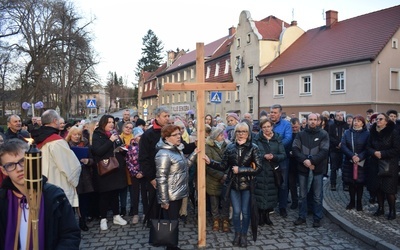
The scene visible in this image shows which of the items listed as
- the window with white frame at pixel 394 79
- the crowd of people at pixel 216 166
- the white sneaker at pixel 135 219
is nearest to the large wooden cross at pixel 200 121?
the crowd of people at pixel 216 166

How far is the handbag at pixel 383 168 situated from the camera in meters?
6.17

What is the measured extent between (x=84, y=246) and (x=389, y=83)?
2282cm

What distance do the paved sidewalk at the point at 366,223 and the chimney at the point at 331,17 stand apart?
2566cm

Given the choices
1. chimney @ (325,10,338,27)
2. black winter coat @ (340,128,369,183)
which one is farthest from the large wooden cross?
chimney @ (325,10,338,27)

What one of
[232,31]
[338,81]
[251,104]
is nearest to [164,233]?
[338,81]

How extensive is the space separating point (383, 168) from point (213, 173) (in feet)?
9.83

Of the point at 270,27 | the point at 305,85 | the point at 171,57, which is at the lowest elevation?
the point at 305,85

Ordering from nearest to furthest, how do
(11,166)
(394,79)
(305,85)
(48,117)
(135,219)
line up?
(11,166), (48,117), (135,219), (394,79), (305,85)

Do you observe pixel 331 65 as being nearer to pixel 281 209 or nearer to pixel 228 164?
pixel 281 209

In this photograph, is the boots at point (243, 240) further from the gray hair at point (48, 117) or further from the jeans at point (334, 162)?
the jeans at point (334, 162)

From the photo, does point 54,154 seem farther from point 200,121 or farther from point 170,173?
point 200,121

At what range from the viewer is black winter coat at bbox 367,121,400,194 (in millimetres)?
6156

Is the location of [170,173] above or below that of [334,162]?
above

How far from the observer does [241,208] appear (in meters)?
5.36
